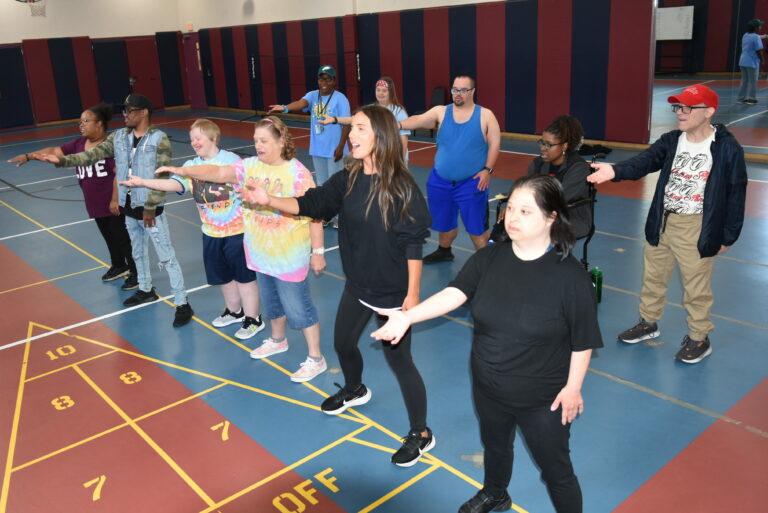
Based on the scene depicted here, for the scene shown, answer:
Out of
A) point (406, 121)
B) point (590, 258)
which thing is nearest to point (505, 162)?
point (590, 258)

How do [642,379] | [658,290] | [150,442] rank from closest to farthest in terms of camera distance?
[150,442] < [642,379] < [658,290]

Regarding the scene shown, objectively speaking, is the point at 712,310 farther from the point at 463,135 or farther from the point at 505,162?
the point at 505,162

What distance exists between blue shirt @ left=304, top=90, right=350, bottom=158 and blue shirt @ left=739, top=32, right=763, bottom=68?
36.7ft

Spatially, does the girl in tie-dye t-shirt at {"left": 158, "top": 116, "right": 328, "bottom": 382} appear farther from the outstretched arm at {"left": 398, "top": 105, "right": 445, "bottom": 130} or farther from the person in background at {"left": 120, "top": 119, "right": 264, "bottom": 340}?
the outstretched arm at {"left": 398, "top": 105, "right": 445, "bottom": 130}

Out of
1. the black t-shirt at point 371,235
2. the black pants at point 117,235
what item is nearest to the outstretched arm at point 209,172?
the black t-shirt at point 371,235

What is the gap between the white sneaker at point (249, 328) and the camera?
19.4 feet

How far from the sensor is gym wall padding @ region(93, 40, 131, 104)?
2378 centimetres

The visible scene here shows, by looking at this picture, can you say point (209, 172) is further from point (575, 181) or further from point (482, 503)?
point (575, 181)

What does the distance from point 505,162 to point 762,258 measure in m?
6.37

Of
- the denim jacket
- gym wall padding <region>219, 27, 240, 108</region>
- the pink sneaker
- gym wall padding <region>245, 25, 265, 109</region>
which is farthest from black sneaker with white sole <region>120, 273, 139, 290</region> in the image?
gym wall padding <region>219, 27, 240, 108</region>

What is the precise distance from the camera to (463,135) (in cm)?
643

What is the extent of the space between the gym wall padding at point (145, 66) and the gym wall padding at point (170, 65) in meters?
0.19

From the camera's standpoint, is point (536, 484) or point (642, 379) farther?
point (642, 379)

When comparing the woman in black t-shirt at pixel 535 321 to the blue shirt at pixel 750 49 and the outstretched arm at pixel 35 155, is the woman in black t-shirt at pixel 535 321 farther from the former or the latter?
the blue shirt at pixel 750 49
